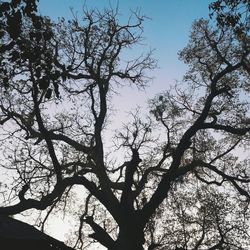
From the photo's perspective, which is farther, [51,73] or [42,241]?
[42,241]

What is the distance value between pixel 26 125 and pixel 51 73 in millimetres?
12725

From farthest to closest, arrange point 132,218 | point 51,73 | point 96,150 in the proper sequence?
point 96,150 → point 132,218 → point 51,73

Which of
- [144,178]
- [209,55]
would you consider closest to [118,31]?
[209,55]

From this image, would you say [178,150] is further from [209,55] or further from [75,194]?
[75,194]

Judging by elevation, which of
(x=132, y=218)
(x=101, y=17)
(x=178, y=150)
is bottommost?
(x=132, y=218)

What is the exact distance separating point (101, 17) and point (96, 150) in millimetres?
7356

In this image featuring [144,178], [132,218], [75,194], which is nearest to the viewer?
[132,218]

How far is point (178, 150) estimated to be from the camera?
13.4 metres

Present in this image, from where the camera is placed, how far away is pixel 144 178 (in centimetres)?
1842

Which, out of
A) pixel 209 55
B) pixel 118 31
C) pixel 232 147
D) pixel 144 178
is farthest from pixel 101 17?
pixel 232 147

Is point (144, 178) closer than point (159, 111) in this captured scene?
Yes

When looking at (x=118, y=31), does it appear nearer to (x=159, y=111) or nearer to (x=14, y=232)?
(x=159, y=111)

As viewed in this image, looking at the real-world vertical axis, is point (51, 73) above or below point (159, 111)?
below

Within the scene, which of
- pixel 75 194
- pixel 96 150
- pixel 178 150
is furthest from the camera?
pixel 75 194
